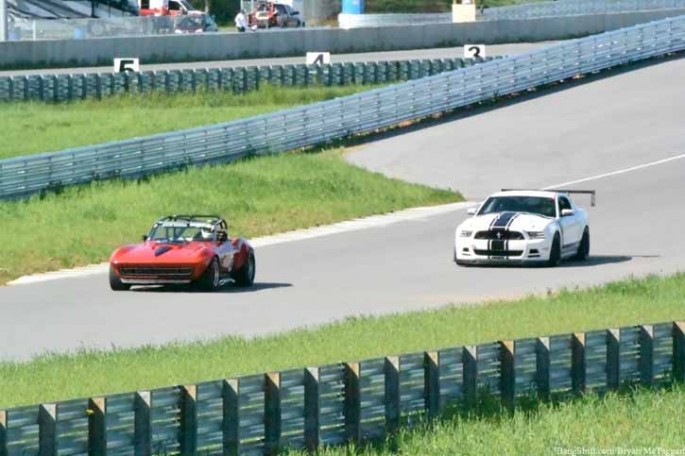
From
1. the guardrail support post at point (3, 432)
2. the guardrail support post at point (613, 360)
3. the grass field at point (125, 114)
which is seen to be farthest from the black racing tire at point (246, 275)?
the grass field at point (125, 114)

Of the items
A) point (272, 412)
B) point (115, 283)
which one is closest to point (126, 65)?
point (115, 283)

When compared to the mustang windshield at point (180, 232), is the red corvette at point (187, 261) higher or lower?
lower

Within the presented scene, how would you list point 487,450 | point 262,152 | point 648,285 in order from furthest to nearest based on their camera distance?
point 262,152, point 648,285, point 487,450

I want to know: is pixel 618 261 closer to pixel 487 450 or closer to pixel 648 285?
pixel 648 285

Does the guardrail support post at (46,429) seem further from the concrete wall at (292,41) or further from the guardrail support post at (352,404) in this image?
the concrete wall at (292,41)

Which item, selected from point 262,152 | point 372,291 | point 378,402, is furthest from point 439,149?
point 378,402

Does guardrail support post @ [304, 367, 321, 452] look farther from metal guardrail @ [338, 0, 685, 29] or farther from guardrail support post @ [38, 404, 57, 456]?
metal guardrail @ [338, 0, 685, 29]

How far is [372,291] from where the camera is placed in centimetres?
2631

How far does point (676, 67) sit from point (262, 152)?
54.0 ft

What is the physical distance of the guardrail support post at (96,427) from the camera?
12609 mm

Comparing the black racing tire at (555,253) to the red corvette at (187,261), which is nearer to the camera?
→ the red corvette at (187,261)

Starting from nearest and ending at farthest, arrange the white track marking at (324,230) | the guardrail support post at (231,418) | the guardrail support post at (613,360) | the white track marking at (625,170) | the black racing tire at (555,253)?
the guardrail support post at (231,418), the guardrail support post at (613,360), the black racing tire at (555,253), the white track marking at (324,230), the white track marking at (625,170)

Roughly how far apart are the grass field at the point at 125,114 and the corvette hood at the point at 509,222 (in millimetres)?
16134

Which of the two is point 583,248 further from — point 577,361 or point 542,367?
point 542,367
